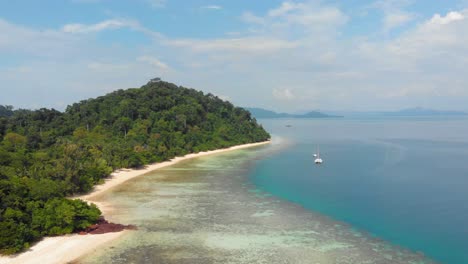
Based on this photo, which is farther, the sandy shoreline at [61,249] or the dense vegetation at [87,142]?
the dense vegetation at [87,142]

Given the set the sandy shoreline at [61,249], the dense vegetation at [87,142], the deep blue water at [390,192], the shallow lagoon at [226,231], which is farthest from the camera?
the deep blue water at [390,192]

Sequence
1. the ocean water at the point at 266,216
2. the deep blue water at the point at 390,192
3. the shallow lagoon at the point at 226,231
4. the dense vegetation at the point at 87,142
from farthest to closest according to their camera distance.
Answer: the deep blue water at the point at 390,192 → the dense vegetation at the point at 87,142 → the ocean water at the point at 266,216 → the shallow lagoon at the point at 226,231

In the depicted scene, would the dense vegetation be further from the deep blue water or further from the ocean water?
the deep blue water

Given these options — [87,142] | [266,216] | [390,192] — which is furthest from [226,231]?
[87,142]

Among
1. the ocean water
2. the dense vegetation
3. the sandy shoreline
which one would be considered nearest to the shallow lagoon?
the ocean water

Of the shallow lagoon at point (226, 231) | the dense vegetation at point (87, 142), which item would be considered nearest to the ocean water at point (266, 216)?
the shallow lagoon at point (226, 231)

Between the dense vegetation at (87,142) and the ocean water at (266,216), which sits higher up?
the dense vegetation at (87,142)

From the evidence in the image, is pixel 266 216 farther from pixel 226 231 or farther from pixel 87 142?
pixel 87 142

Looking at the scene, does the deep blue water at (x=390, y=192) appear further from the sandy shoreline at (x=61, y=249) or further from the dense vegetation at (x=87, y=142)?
the dense vegetation at (x=87, y=142)
